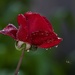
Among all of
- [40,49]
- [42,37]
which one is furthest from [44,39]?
[40,49]

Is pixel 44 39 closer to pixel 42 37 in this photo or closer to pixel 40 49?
pixel 42 37

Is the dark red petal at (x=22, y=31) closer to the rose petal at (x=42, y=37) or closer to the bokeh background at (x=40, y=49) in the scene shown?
the rose petal at (x=42, y=37)

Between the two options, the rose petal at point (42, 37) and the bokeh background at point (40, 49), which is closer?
the rose petal at point (42, 37)

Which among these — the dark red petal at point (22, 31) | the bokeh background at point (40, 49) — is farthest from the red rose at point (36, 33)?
the bokeh background at point (40, 49)

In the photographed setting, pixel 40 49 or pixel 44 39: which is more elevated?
pixel 44 39

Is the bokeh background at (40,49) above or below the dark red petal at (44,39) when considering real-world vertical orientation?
below

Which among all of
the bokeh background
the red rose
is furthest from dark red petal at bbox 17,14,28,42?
the bokeh background

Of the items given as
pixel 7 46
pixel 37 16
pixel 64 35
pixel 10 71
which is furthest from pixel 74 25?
pixel 37 16
